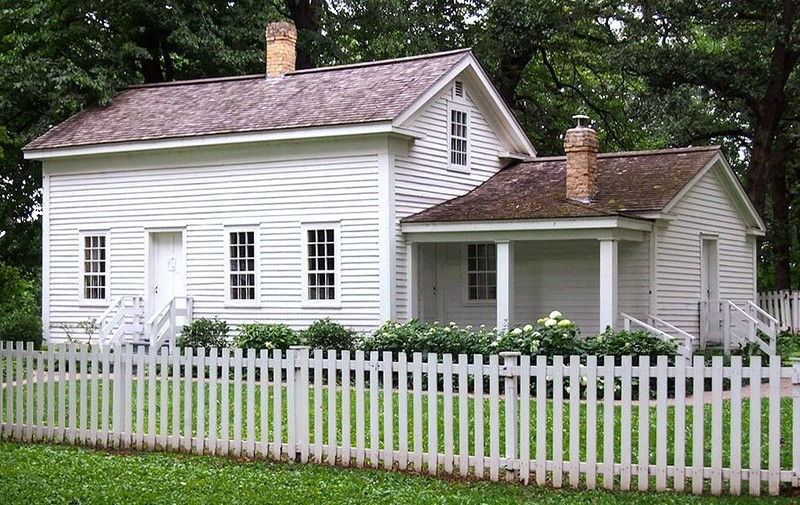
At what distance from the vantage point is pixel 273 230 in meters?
21.8

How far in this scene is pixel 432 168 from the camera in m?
22.0

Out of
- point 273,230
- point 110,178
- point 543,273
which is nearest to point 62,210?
point 110,178

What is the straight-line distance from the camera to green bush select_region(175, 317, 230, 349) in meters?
21.5

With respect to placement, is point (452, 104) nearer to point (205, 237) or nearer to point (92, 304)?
point (205, 237)

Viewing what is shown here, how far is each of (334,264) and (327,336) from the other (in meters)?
1.78

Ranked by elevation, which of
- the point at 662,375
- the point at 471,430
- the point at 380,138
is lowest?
the point at 471,430

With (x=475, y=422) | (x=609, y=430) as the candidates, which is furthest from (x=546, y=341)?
(x=609, y=430)

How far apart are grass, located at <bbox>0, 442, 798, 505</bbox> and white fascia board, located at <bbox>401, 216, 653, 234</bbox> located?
10344 millimetres

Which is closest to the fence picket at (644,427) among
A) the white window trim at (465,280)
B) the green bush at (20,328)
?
the white window trim at (465,280)

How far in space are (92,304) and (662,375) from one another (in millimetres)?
17719

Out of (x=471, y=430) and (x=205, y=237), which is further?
(x=205, y=237)

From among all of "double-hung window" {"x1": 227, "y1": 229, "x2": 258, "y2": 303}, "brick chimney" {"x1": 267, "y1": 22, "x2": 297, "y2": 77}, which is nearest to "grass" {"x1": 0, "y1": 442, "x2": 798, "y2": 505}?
"double-hung window" {"x1": 227, "y1": 229, "x2": 258, "y2": 303}

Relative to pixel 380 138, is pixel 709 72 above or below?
above

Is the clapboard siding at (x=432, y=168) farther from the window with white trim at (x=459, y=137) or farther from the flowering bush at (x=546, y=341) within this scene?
the flowering bush at (x=546, y=341)
